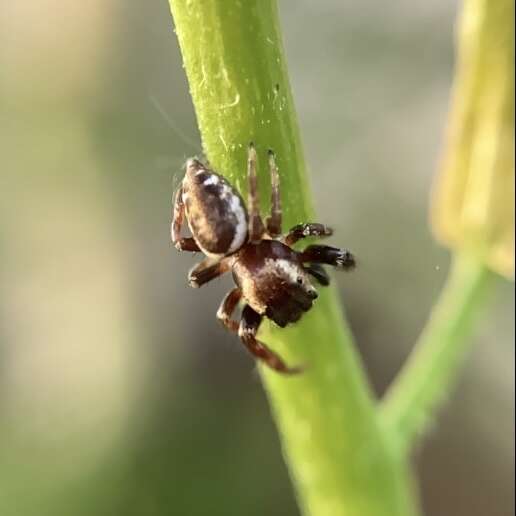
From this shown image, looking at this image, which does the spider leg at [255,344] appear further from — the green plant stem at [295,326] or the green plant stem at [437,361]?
the green plant stem at [437,361]

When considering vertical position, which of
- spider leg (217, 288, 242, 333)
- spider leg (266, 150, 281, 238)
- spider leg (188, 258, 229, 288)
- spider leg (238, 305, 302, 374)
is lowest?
spider leg (238, 305, 302, 374)

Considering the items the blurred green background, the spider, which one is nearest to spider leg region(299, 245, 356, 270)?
the spider

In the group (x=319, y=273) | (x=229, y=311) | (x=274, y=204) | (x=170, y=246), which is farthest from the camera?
(x=170, y=246)

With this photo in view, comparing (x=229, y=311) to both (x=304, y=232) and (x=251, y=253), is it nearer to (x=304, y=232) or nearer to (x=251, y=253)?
(x=251, y=253)

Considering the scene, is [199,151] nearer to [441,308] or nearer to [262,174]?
[262,174]

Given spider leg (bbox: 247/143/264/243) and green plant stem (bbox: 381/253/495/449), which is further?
green plant stem (bbox: 381/253/495/449)

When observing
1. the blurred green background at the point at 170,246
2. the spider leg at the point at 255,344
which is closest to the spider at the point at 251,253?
the spider leg at the point at 255,344

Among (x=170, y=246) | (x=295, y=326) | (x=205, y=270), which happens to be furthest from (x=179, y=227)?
(x=170, y=246)

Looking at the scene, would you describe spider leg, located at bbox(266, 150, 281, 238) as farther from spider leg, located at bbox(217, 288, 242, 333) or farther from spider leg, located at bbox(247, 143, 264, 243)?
spider leg, located at bbox(217, 288, 242, 333)
